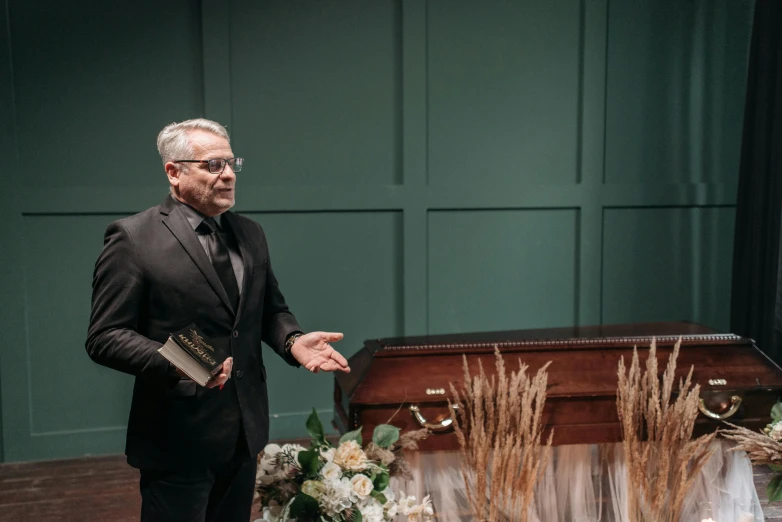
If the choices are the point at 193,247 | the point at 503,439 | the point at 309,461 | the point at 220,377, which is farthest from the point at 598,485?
the point at 193,247

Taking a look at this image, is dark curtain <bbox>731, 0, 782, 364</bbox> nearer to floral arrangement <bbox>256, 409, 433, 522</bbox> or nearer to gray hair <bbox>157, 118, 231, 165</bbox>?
floral arrangement <bbox>256, 409, 433, 522</bbox>

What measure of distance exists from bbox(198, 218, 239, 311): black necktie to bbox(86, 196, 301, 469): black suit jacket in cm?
2

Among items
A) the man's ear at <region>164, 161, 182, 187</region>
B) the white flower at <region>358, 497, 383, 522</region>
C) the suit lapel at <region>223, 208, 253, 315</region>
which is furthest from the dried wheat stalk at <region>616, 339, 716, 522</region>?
the man's ear at <region>164, 161, 182, 187</region>

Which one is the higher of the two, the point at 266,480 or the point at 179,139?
the point at 179,139

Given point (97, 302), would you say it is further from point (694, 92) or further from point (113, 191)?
point (694, 92)

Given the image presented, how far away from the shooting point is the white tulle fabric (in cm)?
229

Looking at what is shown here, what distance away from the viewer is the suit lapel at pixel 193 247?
60.2 inches

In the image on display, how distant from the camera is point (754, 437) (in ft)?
5.96

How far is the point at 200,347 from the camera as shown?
138cm

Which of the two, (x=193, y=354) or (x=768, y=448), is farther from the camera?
(x=768, y=448)

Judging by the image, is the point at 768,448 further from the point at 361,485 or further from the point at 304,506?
the point at 304,506

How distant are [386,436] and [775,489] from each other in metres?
1.08

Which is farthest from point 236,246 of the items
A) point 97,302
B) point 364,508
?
point 364,508

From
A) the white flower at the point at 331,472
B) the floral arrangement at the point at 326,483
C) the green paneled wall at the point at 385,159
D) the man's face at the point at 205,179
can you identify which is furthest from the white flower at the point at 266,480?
the green paneled wall at the point at 385,159
